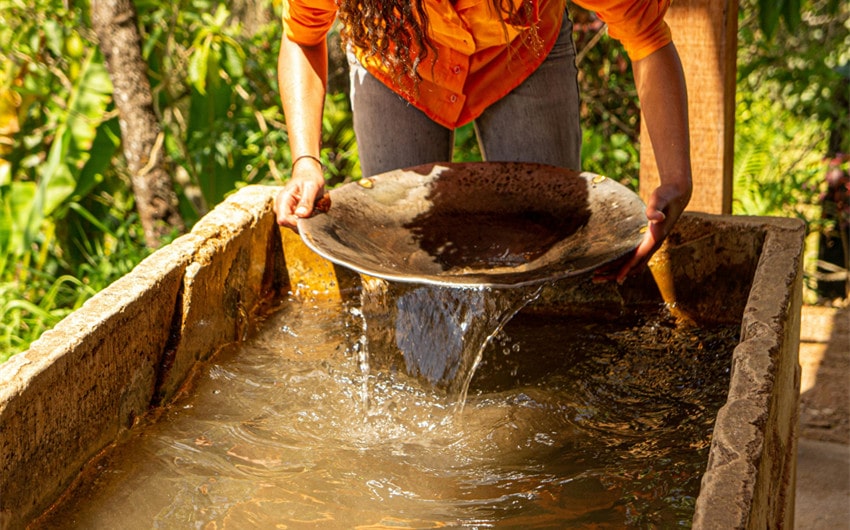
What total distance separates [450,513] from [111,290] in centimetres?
95

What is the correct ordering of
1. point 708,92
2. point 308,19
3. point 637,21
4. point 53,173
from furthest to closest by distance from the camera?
point 53,173, point 708,92, point 308,19, point 637,21

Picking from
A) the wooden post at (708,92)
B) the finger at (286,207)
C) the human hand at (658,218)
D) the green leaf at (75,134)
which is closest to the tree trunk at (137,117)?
the green leaf at (75,134)

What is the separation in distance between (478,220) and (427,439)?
65cm

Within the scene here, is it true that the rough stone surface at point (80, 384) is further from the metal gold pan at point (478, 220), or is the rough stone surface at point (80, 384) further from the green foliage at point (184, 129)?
the green foliage at point (184, 129)

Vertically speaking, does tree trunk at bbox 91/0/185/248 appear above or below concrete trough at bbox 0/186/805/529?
above

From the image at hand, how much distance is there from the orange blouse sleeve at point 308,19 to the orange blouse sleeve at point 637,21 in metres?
0.62

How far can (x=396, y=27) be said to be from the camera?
2.07 m

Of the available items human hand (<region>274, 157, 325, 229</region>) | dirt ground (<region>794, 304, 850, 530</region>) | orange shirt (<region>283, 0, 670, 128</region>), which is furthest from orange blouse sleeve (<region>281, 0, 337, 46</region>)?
dirt ground (<region>794, 304, 850, 530</region>)

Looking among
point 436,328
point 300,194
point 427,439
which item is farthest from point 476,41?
point 427,439

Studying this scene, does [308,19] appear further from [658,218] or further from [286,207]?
[658,218]

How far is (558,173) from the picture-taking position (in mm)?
2381

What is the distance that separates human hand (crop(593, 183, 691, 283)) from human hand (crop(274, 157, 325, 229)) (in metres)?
0.70

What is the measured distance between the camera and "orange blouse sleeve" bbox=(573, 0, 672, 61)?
1.95 metres

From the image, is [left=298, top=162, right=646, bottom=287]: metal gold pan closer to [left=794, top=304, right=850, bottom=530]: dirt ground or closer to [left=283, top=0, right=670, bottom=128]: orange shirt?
[left=283, top=0, right=670, bottom=128]: orange shirt
